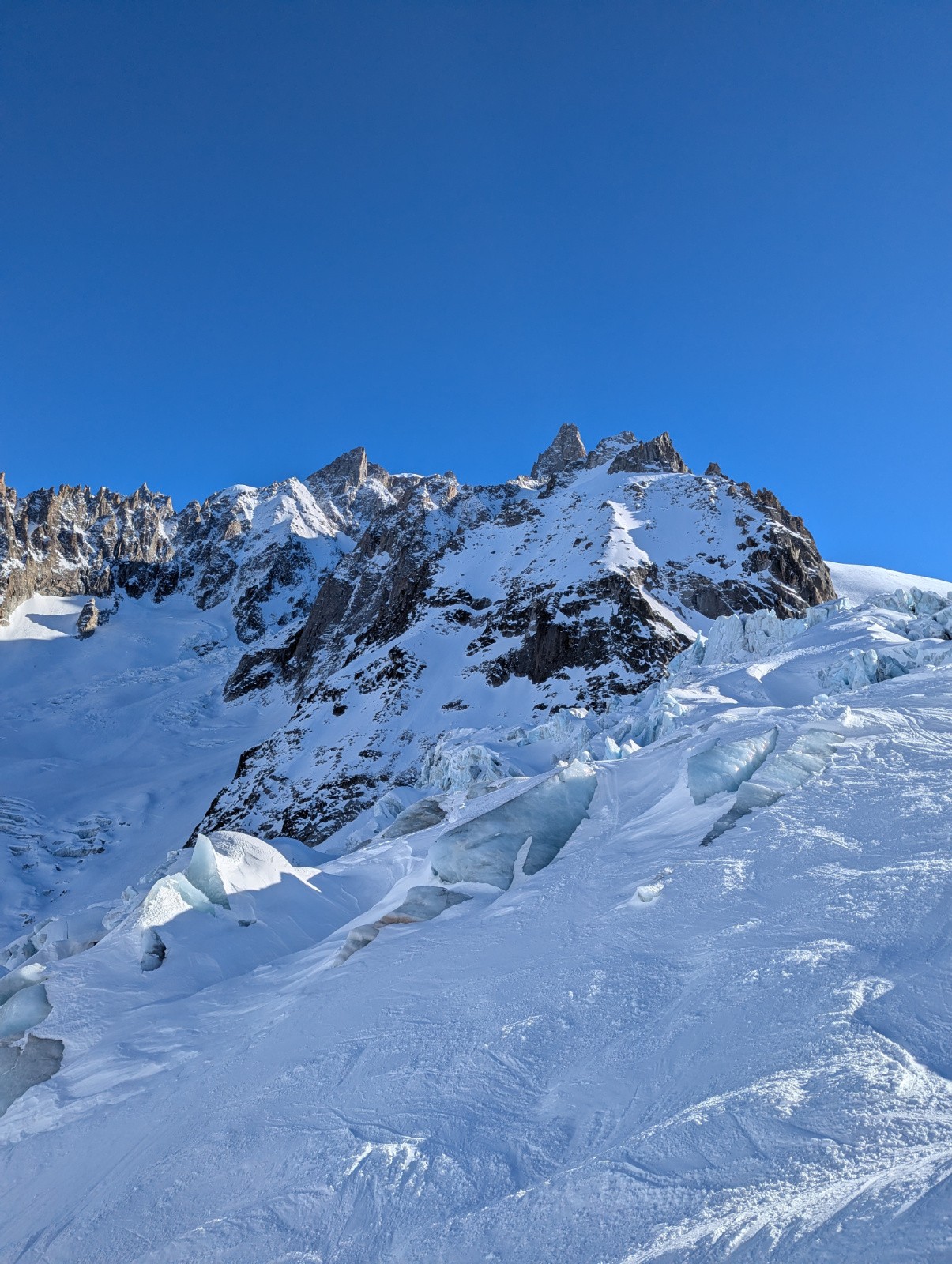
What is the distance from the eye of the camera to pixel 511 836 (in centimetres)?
749

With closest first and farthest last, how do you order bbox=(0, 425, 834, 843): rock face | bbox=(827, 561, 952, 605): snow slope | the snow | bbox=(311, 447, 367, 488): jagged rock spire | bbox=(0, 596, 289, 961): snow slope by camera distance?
the snow
bbox=(0, 596, 289, 961): snow slope
bbox=(0, 425, 834, 843): rock face
bbox=(827, 561, 952, 605): snow slope
bbox=(311, 447, 367, 488): jagged rock spire

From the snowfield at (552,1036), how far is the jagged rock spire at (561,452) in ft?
493

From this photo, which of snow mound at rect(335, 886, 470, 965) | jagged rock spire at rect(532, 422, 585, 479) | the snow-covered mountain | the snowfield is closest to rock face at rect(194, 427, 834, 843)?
the snow-covered mountain

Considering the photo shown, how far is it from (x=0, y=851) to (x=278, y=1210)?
49523 millimetres

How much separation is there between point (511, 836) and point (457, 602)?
58.5 meters

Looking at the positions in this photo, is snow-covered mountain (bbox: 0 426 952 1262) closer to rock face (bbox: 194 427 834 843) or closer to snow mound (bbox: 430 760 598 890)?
snow mound (bbox: 430 760 598 890)

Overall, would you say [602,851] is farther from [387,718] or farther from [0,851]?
[0,851]

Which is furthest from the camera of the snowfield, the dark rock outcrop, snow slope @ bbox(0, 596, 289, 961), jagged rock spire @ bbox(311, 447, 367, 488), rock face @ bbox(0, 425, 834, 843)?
jagged rock spire @ bbox(311, 447, 367, 488)

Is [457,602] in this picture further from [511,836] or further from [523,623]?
[511,836]

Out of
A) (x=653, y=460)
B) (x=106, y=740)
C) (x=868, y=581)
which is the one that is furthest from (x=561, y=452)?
(x=106, y=740)

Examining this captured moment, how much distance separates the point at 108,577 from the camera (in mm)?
123438

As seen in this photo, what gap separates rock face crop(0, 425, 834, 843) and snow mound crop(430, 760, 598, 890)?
3440 centimetres

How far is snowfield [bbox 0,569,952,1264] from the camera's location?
275cm

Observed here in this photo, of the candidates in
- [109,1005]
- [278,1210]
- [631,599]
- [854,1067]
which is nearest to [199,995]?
[109,1005]
